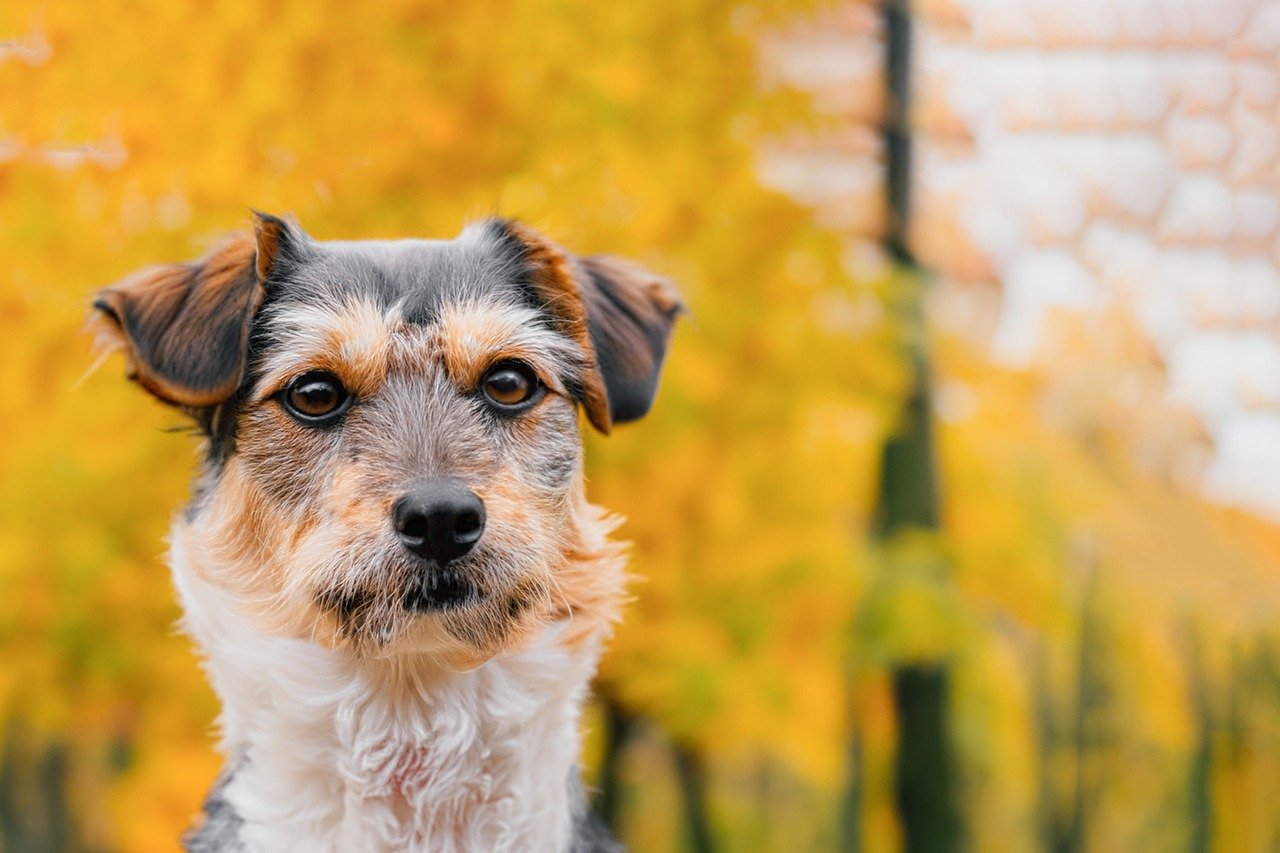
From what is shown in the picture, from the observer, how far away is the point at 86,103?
256 inches

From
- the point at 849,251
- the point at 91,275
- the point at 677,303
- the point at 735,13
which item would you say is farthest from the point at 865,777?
the point at 677,303

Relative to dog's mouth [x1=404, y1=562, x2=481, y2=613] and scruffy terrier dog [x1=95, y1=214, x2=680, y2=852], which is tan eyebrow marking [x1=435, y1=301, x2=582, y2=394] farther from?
dog's mouth [x1=404, y1=562, x2=481, y2=613]

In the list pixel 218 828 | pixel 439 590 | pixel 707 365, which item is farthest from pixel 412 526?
pixel 707 365

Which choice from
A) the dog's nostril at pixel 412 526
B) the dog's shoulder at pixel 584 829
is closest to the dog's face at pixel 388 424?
the dog's nostril at pixel 412 526

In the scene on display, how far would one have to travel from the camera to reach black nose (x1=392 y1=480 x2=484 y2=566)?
2.86m

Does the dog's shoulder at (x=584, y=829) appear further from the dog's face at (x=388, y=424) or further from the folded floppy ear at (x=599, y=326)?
the folded floppy ear at (x=599, y=326)

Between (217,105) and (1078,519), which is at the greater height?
(217,105)

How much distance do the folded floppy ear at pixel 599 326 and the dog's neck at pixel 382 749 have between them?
674 mm

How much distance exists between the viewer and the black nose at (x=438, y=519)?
2859mm

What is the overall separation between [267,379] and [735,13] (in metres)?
5.68

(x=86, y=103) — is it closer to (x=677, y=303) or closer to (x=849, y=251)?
(x=677, y=303)

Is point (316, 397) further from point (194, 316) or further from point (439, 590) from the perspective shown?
point (439, 590)

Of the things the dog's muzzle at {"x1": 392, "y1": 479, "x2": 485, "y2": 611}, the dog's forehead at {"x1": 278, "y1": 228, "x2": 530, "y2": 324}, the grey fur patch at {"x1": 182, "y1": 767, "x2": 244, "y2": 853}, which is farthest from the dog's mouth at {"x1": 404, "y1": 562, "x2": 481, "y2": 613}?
the grey fur patch at {"x1": 182, "y1": 767, "x2": 244, "y2": 853}

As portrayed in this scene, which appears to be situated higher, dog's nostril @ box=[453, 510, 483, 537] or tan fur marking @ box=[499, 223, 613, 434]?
tan fur marking @ box=[499, 223, 613, 434]
